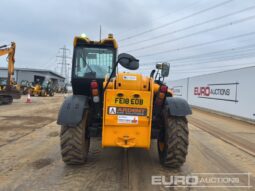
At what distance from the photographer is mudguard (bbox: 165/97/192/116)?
527 centimetres

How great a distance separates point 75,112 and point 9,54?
1961 cm

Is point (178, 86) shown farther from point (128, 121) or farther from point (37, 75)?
point (37, 75)

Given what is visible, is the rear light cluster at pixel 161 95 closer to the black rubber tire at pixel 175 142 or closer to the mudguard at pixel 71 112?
the black rubber tire at pixel 175 142

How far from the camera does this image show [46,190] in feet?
13.7

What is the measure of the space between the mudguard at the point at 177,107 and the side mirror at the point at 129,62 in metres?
0.98

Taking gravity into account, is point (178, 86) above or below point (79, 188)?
above

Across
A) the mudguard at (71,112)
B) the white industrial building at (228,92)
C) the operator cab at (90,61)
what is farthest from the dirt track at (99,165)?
the white industrial building at (228,92)

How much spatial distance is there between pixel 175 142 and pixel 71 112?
1.94 metres

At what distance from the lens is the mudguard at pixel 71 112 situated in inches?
199

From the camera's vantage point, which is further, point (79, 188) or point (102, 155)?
point (102, 155)

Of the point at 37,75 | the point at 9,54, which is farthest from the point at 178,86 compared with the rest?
the point at 37,75

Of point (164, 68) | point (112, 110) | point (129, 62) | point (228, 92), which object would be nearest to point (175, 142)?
point (112, 110)

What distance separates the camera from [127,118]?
16.4 feet

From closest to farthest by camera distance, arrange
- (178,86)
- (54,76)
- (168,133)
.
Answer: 1. (168,133)
2. (178,86)
3. (54,76)
